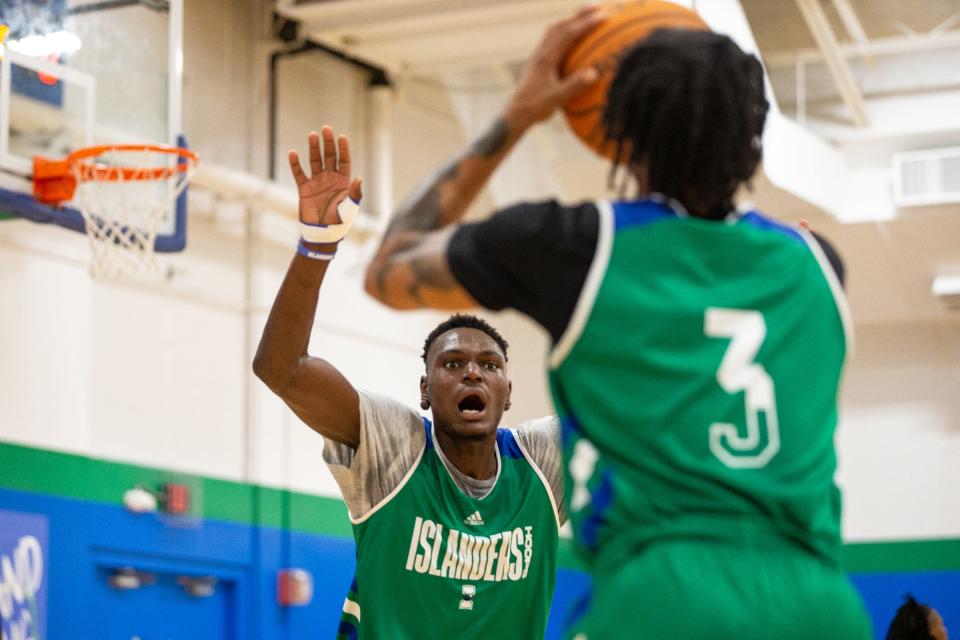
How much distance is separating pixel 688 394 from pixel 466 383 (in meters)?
2.59

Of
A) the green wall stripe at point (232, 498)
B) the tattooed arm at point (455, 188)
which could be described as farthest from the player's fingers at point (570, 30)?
the green wall stripe at point (232, 498)

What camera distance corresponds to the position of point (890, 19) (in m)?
13.5

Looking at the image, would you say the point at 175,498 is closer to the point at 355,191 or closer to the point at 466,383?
the point at 466,383

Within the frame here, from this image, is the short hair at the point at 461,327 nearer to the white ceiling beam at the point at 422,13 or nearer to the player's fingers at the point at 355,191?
the player's fingers at the point at 355,191

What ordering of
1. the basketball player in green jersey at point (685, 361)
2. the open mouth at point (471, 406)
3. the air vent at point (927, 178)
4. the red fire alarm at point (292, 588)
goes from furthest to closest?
the air vent at point (927, 178) → the red fire alarm at point (292, 588) → the open mouth at point (471, 406) → the basketball player in green jersey at point (685, 361)

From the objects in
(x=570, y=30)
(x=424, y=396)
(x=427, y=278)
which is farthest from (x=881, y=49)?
(x=427, y=278)

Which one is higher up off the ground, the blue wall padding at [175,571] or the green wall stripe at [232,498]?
the green wall stripe at [232,498]

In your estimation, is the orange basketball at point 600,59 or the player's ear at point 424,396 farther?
the player's ear at point 424,396

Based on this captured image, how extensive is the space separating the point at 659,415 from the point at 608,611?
0.32 meters

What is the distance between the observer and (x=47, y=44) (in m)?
8.52

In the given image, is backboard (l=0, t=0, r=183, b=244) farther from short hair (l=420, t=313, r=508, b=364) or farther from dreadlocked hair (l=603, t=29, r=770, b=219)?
dreadlocked hair (l=603, t=29, r=770, b=219)

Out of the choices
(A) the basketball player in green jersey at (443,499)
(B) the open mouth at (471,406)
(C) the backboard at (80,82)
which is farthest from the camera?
(C) the backboard at (80,82)

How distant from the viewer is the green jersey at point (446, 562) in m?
4.66

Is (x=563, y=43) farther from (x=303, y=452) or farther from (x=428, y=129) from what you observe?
(x=428, y=129)
